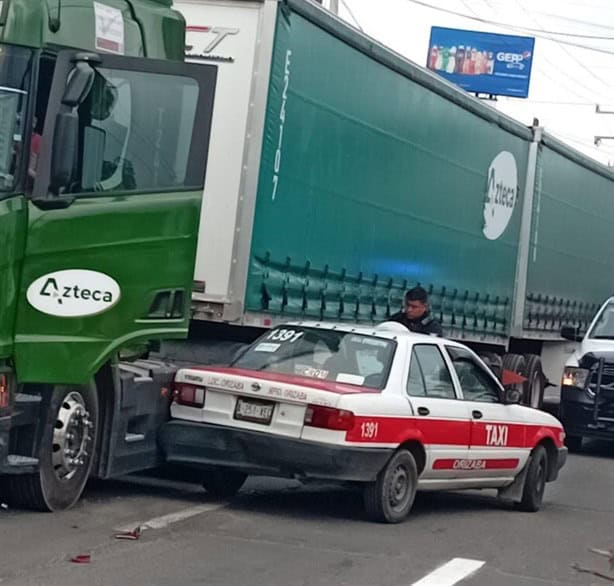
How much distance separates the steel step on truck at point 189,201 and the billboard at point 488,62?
170ft

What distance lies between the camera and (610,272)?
26922 millimetres

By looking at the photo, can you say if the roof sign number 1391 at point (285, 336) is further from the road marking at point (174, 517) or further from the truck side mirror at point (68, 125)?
the truck side mirror at point (68, 125)

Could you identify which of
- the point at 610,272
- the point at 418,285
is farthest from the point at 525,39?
the point at 418,285

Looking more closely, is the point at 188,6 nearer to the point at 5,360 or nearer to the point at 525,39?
the point at 5,360

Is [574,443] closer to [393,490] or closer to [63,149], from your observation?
[393,490]

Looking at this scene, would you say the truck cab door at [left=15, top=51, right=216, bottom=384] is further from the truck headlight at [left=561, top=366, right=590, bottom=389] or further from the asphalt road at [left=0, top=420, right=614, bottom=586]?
the truck headlight at [left=561, top=366, right=590, bottom=389]

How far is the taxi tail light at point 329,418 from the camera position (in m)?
9.98

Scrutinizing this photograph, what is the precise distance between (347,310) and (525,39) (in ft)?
193

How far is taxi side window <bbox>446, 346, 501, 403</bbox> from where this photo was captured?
11.6 meters

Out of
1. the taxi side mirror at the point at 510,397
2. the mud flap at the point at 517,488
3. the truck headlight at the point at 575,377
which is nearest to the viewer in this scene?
the taxi side mirror at the point at 510,397

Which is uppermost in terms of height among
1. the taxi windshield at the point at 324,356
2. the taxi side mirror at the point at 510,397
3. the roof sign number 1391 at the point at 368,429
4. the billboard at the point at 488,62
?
the billboard at the point at 488,62

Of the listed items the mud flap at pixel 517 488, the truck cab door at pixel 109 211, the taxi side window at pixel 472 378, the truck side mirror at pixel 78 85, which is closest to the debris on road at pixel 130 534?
the truck cab door at pixel 109 211

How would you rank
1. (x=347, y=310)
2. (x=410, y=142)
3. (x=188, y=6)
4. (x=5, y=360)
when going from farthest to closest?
(x=410, y=142) < (x=347, y=310) < (x=188, y=6) < (x=5, y=360)

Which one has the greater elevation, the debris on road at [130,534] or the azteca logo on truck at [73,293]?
the azteca logo on truck at [73,293]
